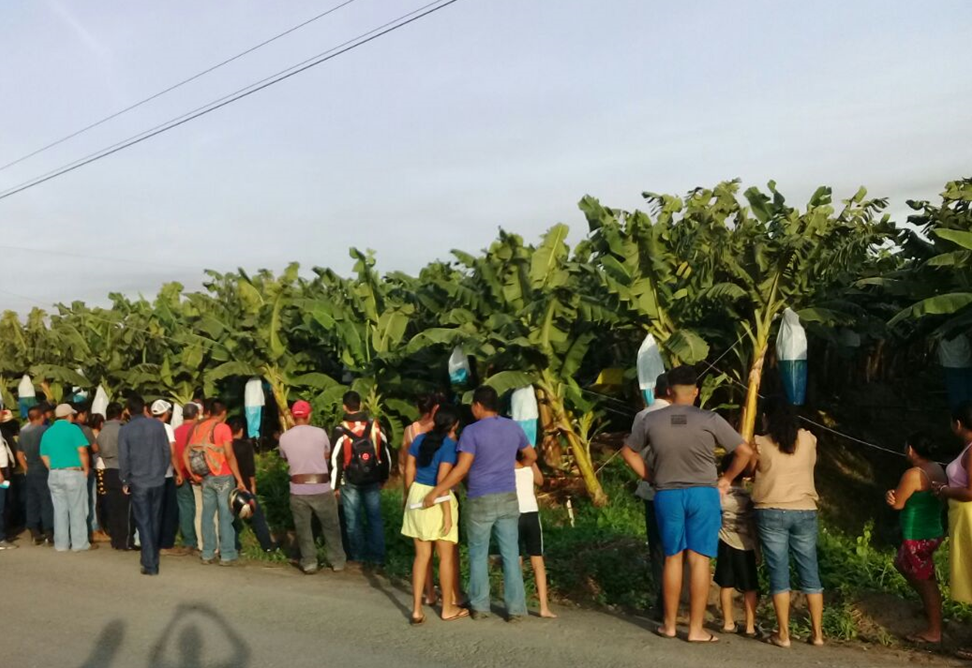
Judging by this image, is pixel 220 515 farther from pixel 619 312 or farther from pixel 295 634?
pixel 619 312

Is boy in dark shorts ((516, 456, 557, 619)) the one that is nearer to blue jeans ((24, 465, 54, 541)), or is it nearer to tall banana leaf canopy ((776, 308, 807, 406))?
tall banana leaf canopy ((776, 308, 807, 406))

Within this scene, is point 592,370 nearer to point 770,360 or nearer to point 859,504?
point 770,360

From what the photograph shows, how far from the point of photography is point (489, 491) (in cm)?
707

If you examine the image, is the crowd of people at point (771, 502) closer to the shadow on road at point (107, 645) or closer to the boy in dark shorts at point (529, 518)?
the boy in dark shorts at point (529, 518)

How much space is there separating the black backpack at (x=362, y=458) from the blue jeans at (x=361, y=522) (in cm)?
15

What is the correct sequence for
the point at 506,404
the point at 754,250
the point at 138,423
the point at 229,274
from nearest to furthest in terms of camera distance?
1. the point at 138,423
2. the point at 754,250
3. the point at 506,404
4. the point at 229,274

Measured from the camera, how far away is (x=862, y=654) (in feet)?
20.5

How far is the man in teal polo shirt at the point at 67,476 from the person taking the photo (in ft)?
Answer: 37.8

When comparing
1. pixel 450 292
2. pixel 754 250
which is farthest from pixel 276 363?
pixel 754 250

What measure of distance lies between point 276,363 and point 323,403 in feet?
6.84

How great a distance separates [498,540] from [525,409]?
16.9 feet

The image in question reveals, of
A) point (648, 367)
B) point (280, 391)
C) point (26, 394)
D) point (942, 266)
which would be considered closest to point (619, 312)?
point (648, 367)

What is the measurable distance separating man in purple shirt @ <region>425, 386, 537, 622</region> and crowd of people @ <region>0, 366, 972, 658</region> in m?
0.01

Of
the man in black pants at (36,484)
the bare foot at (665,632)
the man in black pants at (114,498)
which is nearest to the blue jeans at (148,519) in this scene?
the man in black pants at (114,498)
